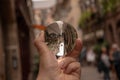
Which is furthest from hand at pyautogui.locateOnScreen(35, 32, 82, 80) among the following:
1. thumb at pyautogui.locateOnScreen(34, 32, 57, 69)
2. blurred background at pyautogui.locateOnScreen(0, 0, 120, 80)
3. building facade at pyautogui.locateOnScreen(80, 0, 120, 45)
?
building facade at pyautogui.locateOnScreen(80, 0, 120, 45)

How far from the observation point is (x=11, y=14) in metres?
8.77

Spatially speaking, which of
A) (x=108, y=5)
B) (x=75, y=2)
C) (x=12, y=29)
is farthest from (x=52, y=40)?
(x=75, y=2)

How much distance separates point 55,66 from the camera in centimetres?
212

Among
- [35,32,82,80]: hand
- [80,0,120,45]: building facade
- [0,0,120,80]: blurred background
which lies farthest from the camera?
[80,0,120,45]: building facade

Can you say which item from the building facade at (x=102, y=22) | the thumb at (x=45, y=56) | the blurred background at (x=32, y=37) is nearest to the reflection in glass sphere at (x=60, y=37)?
the thumb at (x=45, y=56)

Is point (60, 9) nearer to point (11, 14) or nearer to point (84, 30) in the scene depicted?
point (84, 30)

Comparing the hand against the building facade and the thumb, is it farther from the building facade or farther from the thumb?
the building facade

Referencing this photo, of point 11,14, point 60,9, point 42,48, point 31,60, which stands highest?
point 60,9

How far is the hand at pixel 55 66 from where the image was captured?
2.10m

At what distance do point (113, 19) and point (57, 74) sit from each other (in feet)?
93.0

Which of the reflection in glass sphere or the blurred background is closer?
the reflection in glass sphere

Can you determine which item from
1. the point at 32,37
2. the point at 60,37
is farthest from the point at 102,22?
the point at 60,37

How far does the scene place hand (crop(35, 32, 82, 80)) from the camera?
6.89ft

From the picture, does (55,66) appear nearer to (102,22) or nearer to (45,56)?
(45,56)
